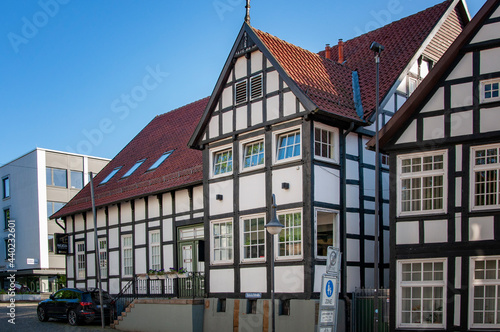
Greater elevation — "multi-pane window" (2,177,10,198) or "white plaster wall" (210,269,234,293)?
"multi-pane window" (2,177,10,198)

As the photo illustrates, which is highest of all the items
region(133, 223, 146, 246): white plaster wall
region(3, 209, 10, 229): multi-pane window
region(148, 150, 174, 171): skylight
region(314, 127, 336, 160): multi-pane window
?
region(3, 209, 10, 229): multi-pane window

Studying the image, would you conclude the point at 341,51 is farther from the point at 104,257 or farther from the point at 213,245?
the point at 104,257

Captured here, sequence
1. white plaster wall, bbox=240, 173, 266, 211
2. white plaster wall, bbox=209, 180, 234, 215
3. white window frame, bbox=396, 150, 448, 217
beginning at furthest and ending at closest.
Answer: white plaster wall, bbox=209, 180, 234, 215, white plaster wall, bbox=240, 173, 266, 211, white window frame, bbox=396, 150, 448, 217

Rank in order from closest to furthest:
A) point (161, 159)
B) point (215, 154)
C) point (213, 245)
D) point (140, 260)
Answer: point (213, 245), point (215, 154), point (140, 260), point (161, 159)

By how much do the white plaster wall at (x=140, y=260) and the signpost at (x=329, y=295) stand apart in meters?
13.9

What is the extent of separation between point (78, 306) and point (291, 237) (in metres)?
10.6

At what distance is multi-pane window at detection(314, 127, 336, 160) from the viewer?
62.5ft

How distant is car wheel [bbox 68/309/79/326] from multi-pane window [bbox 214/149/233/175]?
336 inches

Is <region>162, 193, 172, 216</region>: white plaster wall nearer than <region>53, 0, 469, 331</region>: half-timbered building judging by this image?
No

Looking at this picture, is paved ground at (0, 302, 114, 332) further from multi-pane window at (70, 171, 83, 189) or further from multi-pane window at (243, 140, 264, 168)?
multi-pane window at (70, 171, 83, 189)

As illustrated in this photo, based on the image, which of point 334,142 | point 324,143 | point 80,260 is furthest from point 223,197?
point 80,260

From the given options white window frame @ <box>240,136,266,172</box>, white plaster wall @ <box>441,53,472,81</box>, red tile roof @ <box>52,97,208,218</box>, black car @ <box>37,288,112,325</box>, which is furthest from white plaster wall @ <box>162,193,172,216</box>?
white plaster wall @ <box>441,53,472,81</box>

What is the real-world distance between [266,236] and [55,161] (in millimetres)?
39431

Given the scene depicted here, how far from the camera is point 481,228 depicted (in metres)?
15.7
